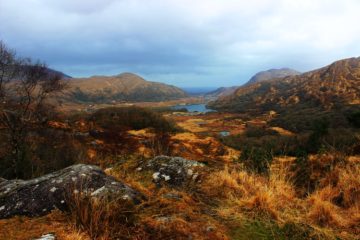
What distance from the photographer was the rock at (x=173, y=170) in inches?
235

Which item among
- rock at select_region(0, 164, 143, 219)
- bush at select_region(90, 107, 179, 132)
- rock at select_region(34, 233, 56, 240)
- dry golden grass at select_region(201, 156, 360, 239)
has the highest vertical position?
rock at select_region(0, 164, 143, 219)

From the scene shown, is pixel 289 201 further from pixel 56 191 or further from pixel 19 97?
pixel 19 97

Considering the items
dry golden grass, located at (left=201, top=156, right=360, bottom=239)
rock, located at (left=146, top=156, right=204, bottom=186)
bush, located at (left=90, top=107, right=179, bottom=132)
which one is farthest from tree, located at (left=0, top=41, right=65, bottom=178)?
bush, located at (left=90, top=107, right=179, bottom=132)

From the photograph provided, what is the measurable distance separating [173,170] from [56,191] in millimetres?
2553

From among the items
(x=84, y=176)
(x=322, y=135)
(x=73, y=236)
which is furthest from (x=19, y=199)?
(x=322, y=135)

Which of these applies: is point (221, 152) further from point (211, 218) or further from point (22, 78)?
point (211, 218)

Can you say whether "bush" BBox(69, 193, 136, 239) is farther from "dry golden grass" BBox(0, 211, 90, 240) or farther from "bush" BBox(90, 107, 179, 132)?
"bush" BBox(90, 107, 179, 132)

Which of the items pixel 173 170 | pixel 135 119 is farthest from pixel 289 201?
pixel 135 119

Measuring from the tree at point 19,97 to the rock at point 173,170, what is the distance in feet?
57.0

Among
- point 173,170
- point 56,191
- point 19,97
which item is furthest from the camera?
point 19,97

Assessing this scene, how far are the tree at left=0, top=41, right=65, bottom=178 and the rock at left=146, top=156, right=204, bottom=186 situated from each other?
1737cm

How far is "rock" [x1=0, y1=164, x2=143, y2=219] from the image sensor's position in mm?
4078

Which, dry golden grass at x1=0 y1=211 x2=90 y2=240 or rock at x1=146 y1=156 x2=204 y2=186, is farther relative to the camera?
rock at x1=146 y1=156 x2=204 y2=186

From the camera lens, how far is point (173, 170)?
20.6 ft
